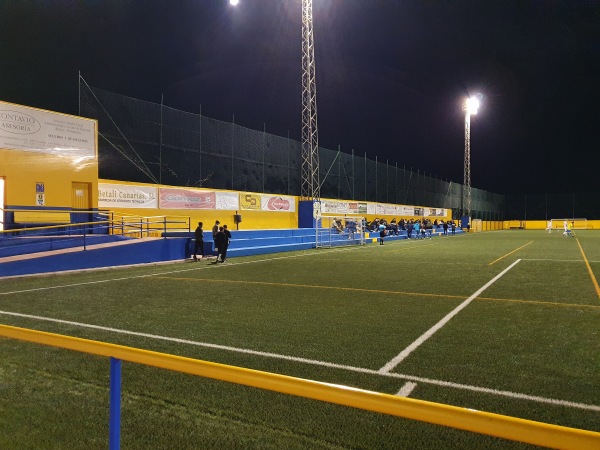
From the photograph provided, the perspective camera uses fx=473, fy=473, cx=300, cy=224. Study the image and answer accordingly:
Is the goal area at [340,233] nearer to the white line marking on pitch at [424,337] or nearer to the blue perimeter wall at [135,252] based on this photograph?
the blue perimeter wall at [135,252]

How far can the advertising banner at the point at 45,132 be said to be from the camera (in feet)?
61.8

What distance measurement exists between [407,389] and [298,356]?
62.0 inches

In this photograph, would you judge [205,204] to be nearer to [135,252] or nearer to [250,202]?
[250,202]

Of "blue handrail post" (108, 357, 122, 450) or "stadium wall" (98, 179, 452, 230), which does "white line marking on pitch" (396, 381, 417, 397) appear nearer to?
"blue handrail post" (108, 357, 122, 450)

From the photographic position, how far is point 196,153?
91.8ft

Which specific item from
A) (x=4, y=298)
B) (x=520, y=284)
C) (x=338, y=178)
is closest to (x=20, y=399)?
(x=4, y=298)

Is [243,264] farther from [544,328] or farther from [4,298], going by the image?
[544,328]

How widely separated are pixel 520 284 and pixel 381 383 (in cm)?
902

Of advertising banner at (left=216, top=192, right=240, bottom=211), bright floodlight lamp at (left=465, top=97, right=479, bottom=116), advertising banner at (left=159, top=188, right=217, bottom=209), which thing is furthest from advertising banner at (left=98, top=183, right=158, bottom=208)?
bright floodlight lamp at (left=465, top=97, right=479, bottom=116)

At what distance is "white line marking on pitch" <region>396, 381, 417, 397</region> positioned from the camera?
4.46 metres

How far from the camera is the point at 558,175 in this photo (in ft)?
324

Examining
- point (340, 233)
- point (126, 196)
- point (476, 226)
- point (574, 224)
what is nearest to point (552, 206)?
point (574, 224)

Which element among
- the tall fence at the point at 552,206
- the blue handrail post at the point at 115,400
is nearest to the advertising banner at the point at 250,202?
the blue handrail post at the point at 115,400

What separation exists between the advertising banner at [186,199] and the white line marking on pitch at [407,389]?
72.6ft
